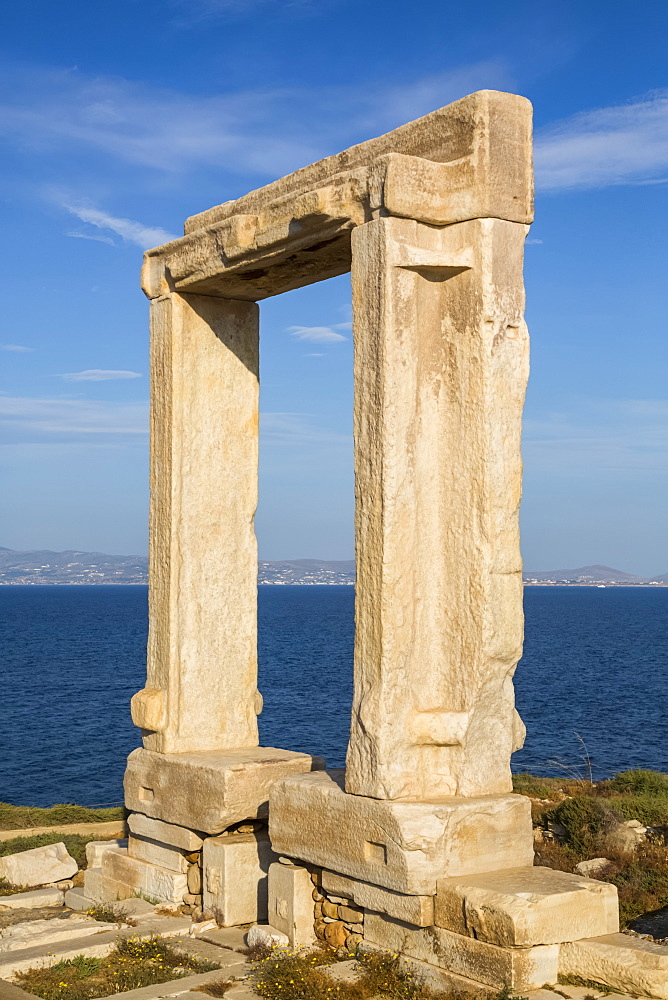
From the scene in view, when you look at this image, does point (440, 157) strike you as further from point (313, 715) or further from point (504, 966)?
point (313, 715)

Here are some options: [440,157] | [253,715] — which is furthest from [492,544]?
[253,715]

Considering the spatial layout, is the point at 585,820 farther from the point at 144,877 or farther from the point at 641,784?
the point at 144,877

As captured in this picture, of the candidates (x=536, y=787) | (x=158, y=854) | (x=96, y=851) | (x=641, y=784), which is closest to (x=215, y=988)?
(x=158, y=854)

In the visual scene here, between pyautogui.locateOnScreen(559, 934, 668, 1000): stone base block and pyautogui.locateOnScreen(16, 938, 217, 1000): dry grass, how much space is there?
2237 millimetres

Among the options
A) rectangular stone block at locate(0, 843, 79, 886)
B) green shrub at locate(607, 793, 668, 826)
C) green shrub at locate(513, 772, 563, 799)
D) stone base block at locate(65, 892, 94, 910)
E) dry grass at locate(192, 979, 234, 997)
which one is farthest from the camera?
green shrub at locate(513, 772, 563, 799)

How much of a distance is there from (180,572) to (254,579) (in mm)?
722

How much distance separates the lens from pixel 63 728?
120ft

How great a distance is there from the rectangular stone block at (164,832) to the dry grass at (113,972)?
0.90 metres

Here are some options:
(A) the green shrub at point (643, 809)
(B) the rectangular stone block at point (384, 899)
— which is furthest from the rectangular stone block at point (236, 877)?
(A) the green shrub at point (643, 809)

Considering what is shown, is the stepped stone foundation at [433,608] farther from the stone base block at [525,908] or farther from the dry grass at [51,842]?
the dry grass at [51,842]

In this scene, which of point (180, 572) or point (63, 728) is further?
point (63, 728)

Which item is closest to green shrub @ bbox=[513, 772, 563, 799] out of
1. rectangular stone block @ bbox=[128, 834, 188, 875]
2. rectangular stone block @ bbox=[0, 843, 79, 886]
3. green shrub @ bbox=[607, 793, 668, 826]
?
green shrub @ bbox=[607, 793, 668, 826]

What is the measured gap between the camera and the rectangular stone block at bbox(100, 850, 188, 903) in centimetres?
764

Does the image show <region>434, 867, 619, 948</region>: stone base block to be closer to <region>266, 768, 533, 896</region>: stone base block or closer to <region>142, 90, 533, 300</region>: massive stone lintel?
<region>266, 768, 533, 896</region>: stone base block
